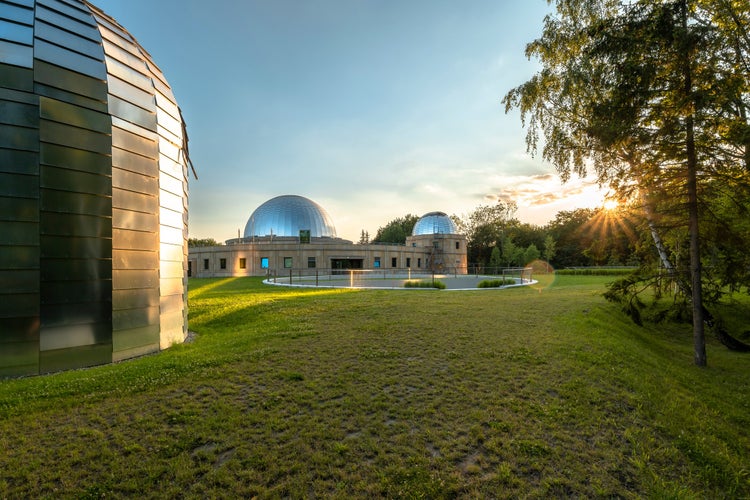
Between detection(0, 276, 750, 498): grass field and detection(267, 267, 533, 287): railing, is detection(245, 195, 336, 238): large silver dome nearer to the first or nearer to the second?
detection(267, 267, 533, 287): railing

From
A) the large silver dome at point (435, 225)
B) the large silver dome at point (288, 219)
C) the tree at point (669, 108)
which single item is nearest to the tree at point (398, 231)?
the large silver dome at point (435, 225)

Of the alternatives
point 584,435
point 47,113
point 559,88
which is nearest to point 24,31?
point 47,113

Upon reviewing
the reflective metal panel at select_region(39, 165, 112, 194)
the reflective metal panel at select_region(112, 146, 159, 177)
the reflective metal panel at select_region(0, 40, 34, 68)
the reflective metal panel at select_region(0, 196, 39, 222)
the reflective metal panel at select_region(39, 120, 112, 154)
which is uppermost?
the reflective metal panel at select_region(0, 40, 34, 68)

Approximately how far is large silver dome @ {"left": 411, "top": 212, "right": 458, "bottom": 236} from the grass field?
49.7m

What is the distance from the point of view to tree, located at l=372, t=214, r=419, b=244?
8053cm

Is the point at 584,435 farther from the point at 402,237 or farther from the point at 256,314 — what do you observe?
the point at 402,237

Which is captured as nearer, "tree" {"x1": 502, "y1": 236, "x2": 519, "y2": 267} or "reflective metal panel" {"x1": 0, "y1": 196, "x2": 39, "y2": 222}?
"reflective metal panel" {"x1": 0, "y1": 196, "x2": 39, "y2": 222}

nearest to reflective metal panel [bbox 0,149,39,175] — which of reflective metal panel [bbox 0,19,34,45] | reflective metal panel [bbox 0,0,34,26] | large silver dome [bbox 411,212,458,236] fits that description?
reflective metal panel [bbox 0,19,34,45]

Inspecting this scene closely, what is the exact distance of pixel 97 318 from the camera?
23.6 ft

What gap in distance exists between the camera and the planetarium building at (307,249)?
4512 cm

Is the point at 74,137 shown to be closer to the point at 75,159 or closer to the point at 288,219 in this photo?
the point at 75,159

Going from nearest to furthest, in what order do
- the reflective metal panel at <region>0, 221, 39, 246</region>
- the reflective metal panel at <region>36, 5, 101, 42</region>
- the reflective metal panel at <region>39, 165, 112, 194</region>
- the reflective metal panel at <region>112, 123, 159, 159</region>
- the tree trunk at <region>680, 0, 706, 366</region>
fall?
the reflective metal panel at <region>0, 221, 39, 246</region>, the reflective metal panel at <region>39, 165, 112, 194</region>, the reflective metal panel at <region>36, 5, 101, 42</region>, the reflective metal panel at <region>112, 123, 159, 159</region>, the tree trunk at <region>680, 0, 706, 366</region>

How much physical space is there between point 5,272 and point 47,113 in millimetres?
3160

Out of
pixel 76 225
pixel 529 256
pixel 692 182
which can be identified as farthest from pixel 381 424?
pixel 529 256
